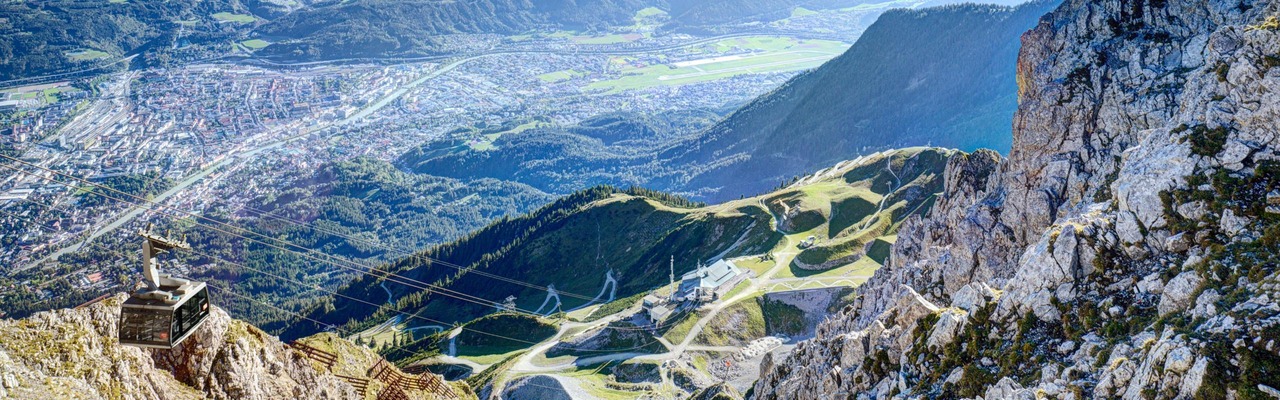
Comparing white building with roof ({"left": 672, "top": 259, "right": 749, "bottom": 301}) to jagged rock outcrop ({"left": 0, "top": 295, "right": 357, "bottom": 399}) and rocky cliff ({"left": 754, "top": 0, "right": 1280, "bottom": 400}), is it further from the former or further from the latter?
jagged rock outcrop ({"left": 0, "top": 295, "right": 357, "bottom": 399})

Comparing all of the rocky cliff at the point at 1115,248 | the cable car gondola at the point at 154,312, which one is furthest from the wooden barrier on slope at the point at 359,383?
the rocky cliff at the point at 1115,248

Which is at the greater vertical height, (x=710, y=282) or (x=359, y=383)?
(x=359, y=383)

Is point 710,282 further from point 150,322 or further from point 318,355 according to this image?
point 150,322

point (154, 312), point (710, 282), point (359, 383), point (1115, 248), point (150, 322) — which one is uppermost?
point (1115, 248)

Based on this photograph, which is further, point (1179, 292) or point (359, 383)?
point (359, 383)

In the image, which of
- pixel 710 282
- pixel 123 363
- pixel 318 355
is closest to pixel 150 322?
pixel 123 363

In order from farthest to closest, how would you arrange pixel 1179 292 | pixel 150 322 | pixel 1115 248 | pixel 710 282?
pixel 710 282
pixel 1115 248
pixel 1179 292
pixel 150 322
